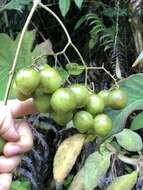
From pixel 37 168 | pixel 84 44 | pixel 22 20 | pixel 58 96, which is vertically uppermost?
pixel 58 96

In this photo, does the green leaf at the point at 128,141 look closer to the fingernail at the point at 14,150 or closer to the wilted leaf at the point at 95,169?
the wilted leaf at the point at 95,169

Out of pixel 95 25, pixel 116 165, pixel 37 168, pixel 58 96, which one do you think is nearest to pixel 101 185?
pixel 116 165

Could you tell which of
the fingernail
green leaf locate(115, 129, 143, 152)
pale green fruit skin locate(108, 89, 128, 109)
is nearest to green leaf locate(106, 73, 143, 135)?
Result: green leaf locate(115, 129, 143, 152)

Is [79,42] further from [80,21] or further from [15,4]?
[15,4]

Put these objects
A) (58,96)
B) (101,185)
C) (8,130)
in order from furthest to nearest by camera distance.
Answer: (101,185) < (8,130) < (58,96)

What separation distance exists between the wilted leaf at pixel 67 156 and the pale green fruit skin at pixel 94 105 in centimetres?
16

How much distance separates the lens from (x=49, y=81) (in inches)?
40.8

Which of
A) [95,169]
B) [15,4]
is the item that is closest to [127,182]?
[95,169]

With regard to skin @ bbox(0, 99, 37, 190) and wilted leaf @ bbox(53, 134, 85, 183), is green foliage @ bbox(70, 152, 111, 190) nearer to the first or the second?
wilted leaf @ bbox(53, 134, 85, 183)

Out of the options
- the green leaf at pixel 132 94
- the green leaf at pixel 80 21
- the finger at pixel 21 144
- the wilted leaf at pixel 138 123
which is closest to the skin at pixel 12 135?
the finger at pixel 21 144

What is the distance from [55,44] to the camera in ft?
7.18

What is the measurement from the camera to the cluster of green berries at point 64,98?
1035mm

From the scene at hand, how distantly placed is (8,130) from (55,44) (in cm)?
109

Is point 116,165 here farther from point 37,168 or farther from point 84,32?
point 84,32
